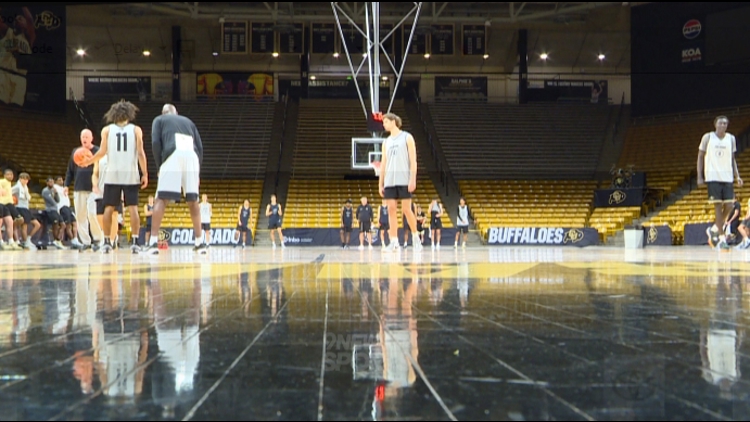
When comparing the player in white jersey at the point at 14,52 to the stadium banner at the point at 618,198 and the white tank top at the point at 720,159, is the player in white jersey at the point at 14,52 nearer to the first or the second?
the stadium banner at the point at 618,198

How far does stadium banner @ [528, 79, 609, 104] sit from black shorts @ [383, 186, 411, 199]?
23656mm

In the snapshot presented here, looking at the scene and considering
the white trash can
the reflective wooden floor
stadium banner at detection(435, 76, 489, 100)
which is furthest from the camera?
stadium banner at detection(435, 76, 489, 100)

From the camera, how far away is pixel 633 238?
52.5 feet

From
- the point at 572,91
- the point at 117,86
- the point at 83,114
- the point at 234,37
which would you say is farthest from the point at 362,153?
the point at 117,86

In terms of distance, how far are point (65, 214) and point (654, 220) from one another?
16.1m

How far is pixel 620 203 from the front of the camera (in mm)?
22984

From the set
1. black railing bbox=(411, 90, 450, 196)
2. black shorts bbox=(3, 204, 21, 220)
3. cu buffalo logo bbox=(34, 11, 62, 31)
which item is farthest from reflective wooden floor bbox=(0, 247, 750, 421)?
cu buffalo logo bbox=(34, 11, 62, 31)

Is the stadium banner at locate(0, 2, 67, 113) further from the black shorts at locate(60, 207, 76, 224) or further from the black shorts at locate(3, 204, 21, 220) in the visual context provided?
the black shorts at locate(3, 204, 21, 220)

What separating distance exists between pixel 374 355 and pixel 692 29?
92.7ft

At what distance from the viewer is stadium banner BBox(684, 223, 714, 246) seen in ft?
62.2

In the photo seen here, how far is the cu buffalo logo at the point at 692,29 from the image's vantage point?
26.4 meters

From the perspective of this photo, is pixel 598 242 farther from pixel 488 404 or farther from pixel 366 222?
pixel 488 404

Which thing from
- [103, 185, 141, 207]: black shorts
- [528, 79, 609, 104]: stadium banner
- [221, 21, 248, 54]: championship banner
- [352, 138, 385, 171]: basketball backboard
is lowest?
[103, 185, 141, 207]: black shorts

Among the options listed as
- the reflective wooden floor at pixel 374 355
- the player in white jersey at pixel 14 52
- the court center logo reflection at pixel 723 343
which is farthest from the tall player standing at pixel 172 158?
the player in white jersey at pixel 14 52
